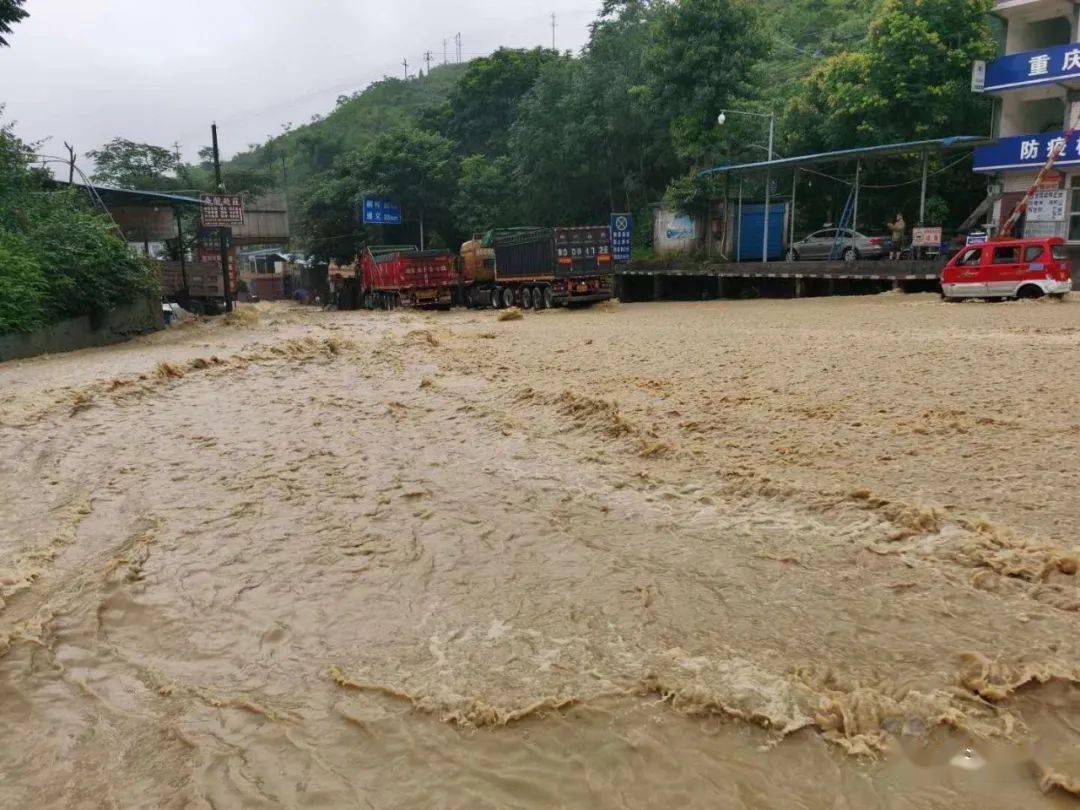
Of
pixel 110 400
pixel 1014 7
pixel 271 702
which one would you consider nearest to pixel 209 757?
pixel 271 702

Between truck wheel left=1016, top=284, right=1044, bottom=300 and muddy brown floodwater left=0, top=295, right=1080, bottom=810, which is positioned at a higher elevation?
truck wheel left=1016, top=284, right=1044, bottom=300

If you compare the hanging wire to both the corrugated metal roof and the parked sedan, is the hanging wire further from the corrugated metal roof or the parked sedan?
the parked sedan

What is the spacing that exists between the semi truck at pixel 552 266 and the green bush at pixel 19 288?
43.5ft

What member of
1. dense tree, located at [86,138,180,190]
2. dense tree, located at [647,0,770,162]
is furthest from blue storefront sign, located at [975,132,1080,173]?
dense tree, located at [86,138,180,190]

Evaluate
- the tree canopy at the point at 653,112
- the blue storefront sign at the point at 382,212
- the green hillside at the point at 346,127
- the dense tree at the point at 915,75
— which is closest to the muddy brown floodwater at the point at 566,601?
the dense tree at the point at 915,75

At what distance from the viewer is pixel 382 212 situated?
39.3 metres

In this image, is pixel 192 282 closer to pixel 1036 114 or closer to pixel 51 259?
pixel 51 259

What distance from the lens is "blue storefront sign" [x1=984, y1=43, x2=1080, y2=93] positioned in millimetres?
20875

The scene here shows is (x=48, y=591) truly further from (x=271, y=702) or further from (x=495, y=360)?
(x=495, y=360)

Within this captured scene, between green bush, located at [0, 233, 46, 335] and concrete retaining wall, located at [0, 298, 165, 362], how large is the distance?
29cm

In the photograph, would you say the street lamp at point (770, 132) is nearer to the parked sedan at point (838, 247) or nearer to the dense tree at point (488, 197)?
the parked sedan at point (838, 247)

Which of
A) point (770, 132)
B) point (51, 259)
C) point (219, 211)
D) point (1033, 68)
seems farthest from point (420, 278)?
point (1033, 68)

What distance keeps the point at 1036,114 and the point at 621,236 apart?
43.5ft

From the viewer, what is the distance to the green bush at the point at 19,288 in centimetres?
1611
